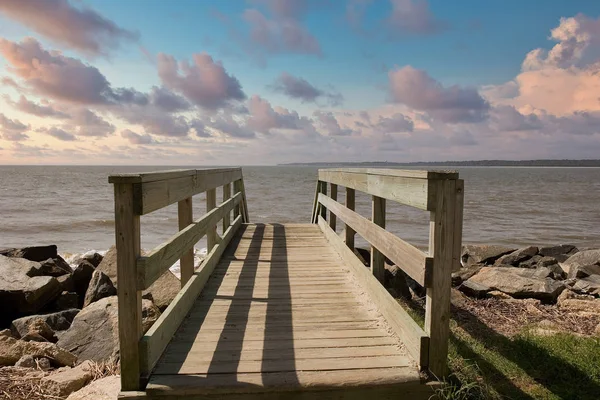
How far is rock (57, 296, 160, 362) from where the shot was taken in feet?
14.7

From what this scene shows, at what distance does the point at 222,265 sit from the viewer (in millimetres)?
5945

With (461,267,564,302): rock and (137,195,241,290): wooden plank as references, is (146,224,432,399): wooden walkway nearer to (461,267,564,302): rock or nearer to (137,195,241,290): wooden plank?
(137,195,241,290): wooden plank

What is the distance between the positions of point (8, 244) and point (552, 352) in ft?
60.7

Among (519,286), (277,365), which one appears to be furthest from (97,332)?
(519,286)

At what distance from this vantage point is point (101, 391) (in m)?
3.12

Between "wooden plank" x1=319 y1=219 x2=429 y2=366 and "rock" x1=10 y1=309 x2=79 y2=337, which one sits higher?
"wooden plank" x1=319 y1=219 x2=429 y2=366

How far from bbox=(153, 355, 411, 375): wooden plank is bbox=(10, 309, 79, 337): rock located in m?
3.66

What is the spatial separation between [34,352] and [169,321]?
84.0 inches

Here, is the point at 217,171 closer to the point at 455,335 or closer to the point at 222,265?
the point at 222,265

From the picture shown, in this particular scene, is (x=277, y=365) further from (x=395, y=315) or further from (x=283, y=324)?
(x=395, y=315)

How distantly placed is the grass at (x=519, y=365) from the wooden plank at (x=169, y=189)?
7.22ft

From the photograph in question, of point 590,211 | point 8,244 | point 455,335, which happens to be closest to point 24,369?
point 455,335

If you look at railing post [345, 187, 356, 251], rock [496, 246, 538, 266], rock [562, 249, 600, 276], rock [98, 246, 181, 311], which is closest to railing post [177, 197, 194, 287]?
rock [98, 246, 181, 311]

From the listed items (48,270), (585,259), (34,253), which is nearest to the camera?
(48,270)
